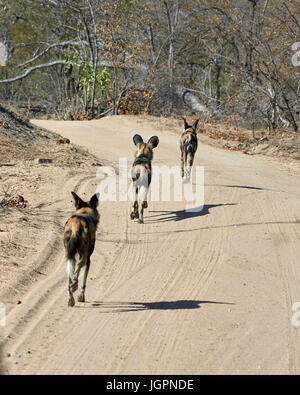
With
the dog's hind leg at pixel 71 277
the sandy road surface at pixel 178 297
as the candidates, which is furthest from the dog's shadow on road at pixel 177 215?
the dog's hind leg at pixel 71 277

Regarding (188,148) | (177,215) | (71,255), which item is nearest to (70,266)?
(71,255)

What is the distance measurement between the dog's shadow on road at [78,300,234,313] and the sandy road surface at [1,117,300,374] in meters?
0.01

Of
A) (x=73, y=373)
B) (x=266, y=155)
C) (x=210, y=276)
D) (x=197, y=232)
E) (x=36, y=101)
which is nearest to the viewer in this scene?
(x=73, y=373)

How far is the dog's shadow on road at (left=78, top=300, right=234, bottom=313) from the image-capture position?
7117 millimetres

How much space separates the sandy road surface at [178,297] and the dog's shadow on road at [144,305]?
1cm

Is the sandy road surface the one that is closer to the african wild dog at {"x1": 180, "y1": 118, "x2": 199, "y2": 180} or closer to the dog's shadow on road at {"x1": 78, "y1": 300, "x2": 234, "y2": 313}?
the dog's shadow on road at {"x1": 78, "y1": 300, "x2": 234, "y2": 313}

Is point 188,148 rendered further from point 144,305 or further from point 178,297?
point 144,305

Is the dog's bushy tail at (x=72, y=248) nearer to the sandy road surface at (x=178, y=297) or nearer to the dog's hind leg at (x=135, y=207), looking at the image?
the sandy road surface at (x=178, y=297)

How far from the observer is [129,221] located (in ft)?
36.0

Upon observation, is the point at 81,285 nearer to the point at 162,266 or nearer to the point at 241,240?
the point at 162,266

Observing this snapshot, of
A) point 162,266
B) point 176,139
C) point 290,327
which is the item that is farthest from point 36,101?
point 290,327

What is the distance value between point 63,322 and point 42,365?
98cm

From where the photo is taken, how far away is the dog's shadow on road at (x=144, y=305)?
23.4ft

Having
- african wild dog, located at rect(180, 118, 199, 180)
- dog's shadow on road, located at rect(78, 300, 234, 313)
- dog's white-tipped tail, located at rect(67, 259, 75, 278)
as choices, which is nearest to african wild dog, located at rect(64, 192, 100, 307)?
dog's white-tipped tail, located at rect(67, 259, 75, 278)
